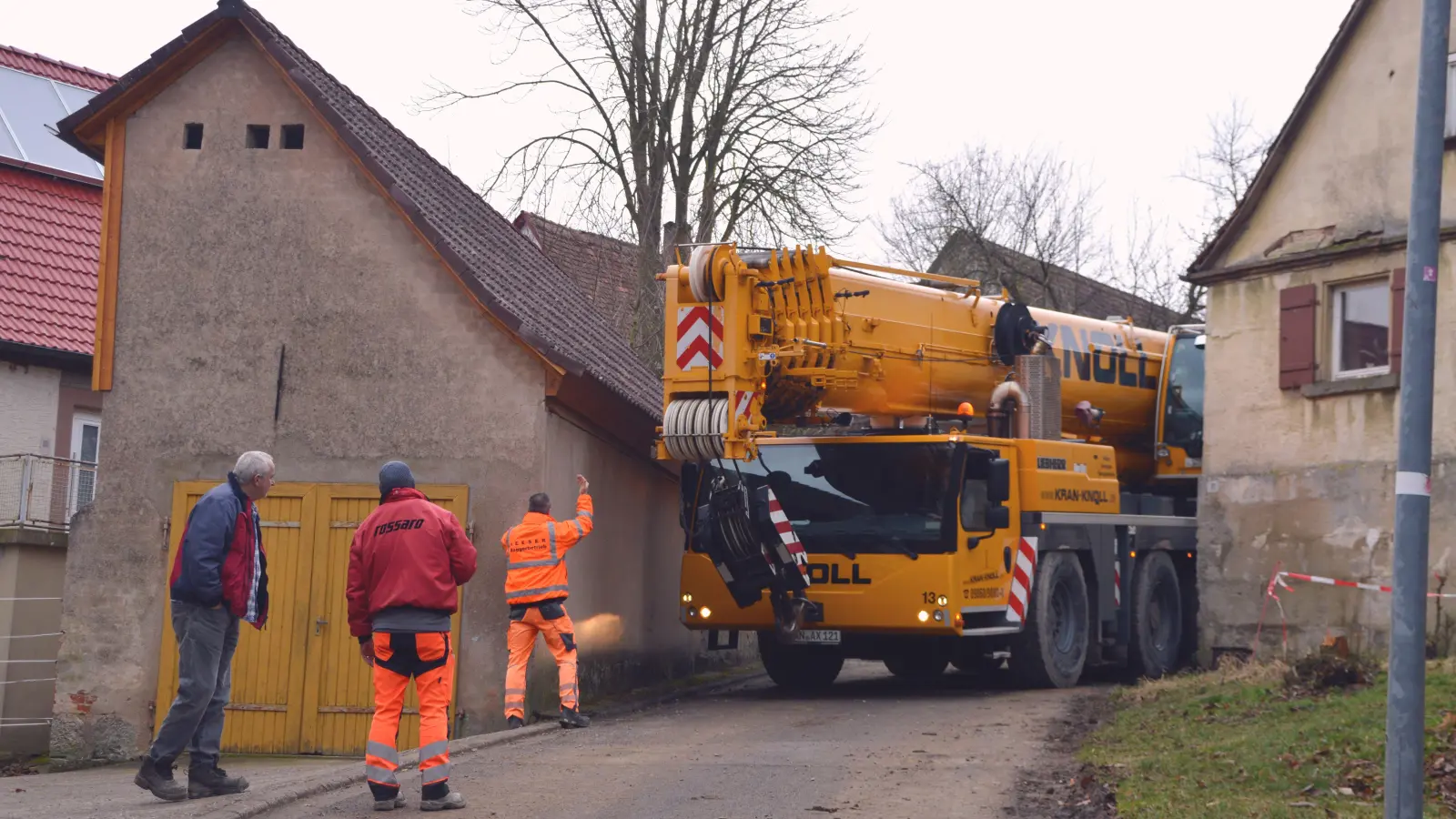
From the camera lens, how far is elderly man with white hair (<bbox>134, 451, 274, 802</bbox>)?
30.9ft

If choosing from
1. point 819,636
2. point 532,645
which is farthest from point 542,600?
point 819,636

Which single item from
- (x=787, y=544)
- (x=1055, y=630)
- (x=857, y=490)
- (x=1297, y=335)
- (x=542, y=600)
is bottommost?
(x=1055, y=630)

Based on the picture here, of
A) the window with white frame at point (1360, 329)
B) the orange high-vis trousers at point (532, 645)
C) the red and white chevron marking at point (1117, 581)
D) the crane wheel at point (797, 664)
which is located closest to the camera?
the orange high-vis trousers at point (532, 645)

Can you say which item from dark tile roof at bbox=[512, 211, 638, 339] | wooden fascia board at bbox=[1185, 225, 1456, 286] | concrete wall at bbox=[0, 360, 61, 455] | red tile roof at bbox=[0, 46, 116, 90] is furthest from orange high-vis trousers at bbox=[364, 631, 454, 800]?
red tile roof at bbox=[0, 46, 116, 90]

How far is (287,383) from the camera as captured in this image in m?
15.1

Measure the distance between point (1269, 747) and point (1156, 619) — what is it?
25.6 ft

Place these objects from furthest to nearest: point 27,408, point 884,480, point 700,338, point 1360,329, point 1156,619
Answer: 1. point 27,408
2. point 1156,619
3. point 1360,329
4. point 884,480
5. point 700,338

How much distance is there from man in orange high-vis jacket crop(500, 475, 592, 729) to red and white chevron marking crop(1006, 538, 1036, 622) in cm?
396

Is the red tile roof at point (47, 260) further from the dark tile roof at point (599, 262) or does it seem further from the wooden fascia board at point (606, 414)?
the wooden fascia board at point (606, 414)

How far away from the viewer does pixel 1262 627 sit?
54.2 ft

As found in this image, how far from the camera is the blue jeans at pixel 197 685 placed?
939 centimetres

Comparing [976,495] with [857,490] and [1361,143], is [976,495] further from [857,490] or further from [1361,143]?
[1361,143]

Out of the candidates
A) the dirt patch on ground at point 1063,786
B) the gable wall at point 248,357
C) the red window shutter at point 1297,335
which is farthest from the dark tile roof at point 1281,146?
the gable wall at point 248,357

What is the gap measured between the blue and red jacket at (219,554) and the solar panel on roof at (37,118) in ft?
48.7
